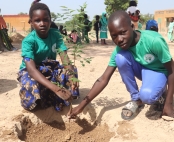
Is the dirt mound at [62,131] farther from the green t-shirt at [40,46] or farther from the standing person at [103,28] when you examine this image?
the standing person at [103,28]

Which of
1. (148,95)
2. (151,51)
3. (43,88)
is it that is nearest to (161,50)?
(151,51)

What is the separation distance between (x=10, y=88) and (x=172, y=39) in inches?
413

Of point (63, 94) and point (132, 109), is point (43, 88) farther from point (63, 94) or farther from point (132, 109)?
point (132, 109)

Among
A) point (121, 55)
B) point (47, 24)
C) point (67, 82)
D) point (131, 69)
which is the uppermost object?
point (47, 24)

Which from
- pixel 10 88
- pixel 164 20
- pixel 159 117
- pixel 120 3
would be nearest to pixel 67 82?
pixel 159 117

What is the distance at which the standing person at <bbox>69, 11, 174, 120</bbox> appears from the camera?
211 centimetres

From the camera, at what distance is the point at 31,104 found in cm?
246

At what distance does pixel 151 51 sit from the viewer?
2203mm

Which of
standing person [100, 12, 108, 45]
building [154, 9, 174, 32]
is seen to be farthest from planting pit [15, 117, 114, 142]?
building [154, 9, 174, 32]

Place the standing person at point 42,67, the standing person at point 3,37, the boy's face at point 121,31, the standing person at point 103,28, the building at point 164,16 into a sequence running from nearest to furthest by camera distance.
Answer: the boy's face at point 121,31 < the standing person at point 42,67 < the standing person at point 3,37 < the standing person at point 103,28 < the building at point 164,16

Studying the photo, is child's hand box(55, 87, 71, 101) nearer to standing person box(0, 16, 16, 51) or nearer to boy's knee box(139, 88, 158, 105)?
boy's knee box(139, 88, 158, 105)

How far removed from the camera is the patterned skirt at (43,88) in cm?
243

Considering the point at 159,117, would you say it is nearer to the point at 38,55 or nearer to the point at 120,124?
the point at 120,124

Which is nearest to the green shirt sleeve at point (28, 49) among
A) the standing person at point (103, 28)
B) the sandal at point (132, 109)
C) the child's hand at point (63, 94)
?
the child's hand at point (63, 94)
